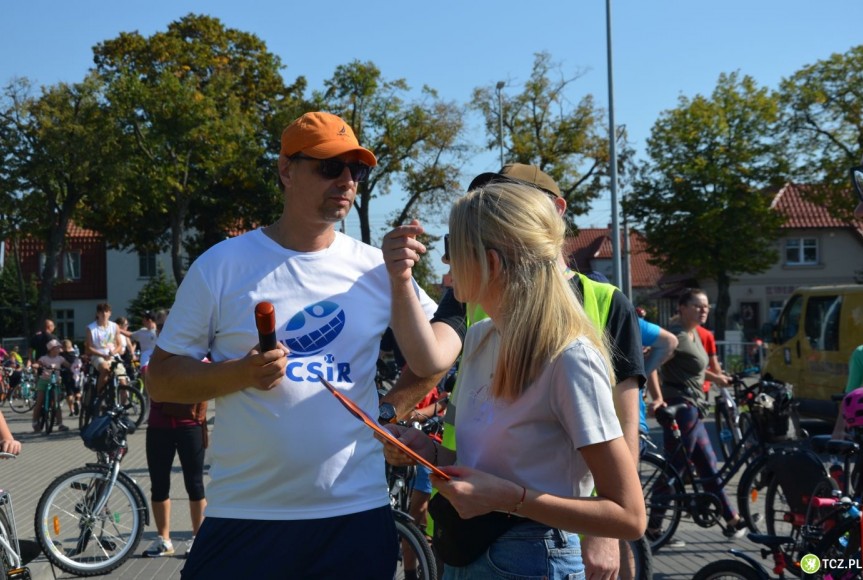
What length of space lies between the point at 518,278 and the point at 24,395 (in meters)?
A: 21.2

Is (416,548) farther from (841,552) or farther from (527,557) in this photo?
(527,557)

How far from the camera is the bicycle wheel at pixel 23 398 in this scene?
2133cm

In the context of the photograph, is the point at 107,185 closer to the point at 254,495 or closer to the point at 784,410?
the point at 784,410

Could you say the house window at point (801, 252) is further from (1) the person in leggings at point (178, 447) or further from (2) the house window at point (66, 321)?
(1) the person in leggings at point (178, 447)

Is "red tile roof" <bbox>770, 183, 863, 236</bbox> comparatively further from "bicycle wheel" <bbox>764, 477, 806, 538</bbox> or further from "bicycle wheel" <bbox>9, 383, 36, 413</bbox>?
"bicycle wheel" <bbox>764, 477, 806, 538</bbox>

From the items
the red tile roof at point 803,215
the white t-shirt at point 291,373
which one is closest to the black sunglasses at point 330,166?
the white t-shirt at point 291,373

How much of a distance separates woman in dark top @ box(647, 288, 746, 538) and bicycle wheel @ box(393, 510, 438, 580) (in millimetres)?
2321

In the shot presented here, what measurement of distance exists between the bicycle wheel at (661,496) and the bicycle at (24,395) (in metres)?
17.0

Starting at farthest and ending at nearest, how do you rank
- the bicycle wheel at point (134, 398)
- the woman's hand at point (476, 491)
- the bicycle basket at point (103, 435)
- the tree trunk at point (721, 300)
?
the tree trunk at point (721, 300) → the bicycle wheel at point (134, 398) → the bicycle basket at point (103, 435) → the woman's hand at point (476, 491)

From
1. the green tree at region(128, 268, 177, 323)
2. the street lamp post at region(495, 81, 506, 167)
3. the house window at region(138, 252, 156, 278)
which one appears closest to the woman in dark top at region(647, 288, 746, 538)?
the street lamp post at region(495, 81, 506, 167)

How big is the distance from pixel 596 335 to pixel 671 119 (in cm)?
4209

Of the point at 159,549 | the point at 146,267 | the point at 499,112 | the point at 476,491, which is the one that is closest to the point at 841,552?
the point at 476,491

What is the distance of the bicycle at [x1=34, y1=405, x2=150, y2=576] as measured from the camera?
6816 mm

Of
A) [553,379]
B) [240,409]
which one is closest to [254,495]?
[240,409]
